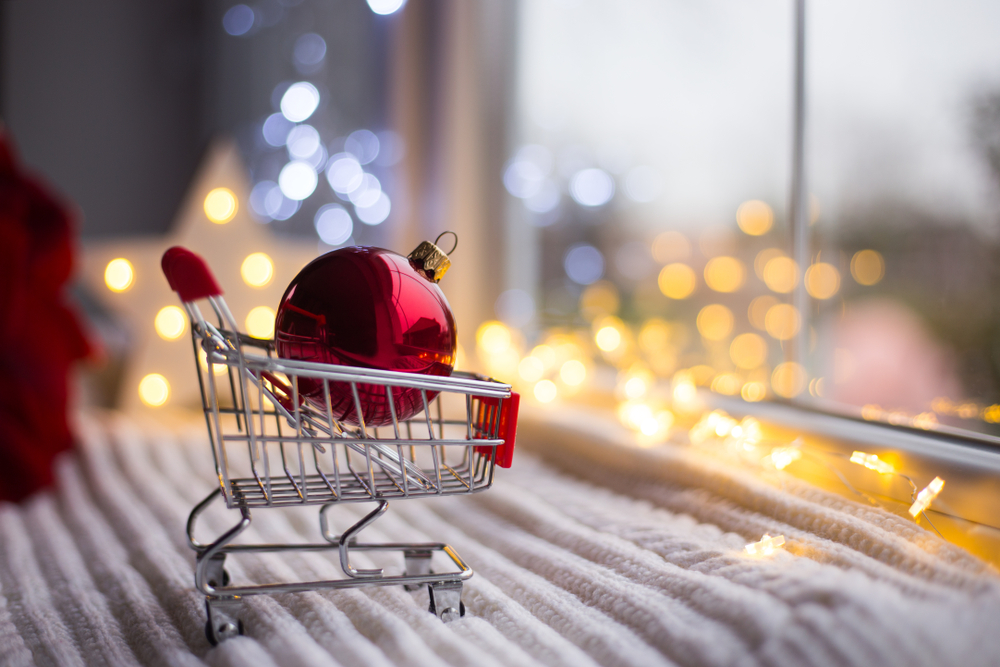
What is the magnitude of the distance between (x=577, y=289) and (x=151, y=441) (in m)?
0.92

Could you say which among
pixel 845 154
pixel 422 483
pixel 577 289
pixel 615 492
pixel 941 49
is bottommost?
pixel 615 492

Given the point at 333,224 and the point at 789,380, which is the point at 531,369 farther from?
the point at 333,224

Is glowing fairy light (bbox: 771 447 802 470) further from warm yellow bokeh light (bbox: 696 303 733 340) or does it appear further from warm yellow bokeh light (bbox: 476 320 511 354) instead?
warm yellow bokeh light (bbox: 476 320 511 354)

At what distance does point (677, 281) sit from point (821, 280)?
0.35m

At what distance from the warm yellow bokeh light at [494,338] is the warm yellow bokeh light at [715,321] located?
1.54ft

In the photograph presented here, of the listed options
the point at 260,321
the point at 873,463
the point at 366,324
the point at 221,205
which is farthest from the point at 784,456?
the point at 221,205

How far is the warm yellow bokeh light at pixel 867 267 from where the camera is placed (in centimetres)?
92

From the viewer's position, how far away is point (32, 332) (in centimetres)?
103

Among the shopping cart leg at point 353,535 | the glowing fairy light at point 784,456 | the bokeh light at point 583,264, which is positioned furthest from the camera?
the bokeh light at point 583,264

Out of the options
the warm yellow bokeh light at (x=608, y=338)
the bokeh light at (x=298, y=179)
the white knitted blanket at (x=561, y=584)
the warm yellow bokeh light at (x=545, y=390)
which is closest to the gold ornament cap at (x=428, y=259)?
the white knitted blanket at (x=561, y=584)

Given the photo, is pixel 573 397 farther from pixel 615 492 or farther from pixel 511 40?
pixel 511 40

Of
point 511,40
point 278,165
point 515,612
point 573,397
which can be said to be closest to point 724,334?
point 573,397

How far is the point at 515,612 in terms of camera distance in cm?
54

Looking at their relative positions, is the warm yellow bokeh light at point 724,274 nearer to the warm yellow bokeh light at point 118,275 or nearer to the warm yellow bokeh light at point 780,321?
the warm yellow bokeh light at point 780,321
